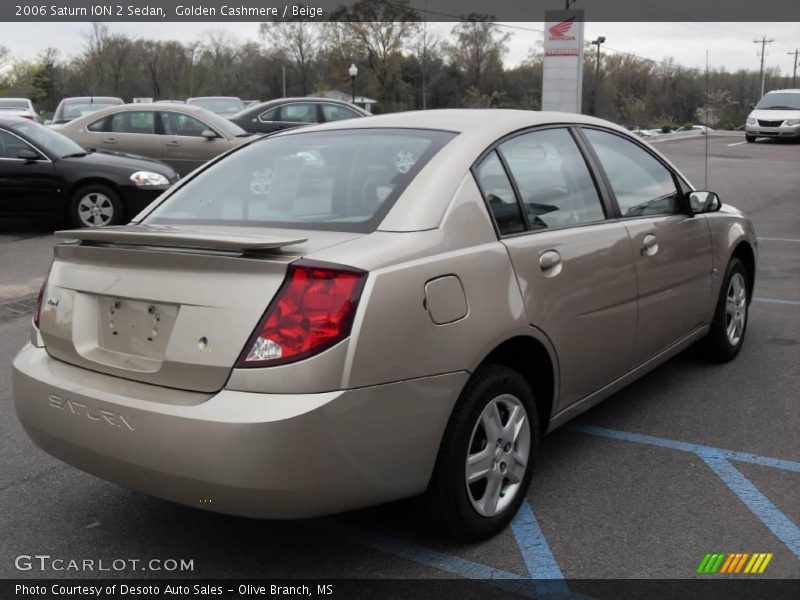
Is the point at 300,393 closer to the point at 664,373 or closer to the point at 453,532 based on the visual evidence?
the point at 453,532

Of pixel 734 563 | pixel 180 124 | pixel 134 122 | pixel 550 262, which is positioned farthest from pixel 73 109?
pixel 734 563

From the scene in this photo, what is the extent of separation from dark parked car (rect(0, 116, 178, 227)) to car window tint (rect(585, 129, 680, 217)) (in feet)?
24.6

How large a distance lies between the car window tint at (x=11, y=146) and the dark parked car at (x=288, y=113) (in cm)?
611

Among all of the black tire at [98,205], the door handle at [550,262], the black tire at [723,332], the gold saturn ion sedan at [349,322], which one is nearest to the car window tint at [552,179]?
the gold saturn ion sedan at [349,322]

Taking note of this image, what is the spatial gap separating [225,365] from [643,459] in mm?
2177

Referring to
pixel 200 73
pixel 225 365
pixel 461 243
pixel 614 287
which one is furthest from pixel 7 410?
pixel 200 73

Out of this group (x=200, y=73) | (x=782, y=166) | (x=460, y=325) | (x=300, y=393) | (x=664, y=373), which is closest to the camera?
(x=300, y=393)

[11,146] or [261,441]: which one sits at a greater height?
[11,146]

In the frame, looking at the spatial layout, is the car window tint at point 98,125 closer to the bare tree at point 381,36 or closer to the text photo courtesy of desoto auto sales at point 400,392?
the text photo courtesy of desoto auto sales at point 400,392

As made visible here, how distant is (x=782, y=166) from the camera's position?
70.9ft

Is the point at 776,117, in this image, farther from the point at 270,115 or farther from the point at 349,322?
the point at 349,322

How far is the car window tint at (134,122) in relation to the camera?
14.4 m

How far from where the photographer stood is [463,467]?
2.99 m

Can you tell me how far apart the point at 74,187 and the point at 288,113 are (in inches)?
281
